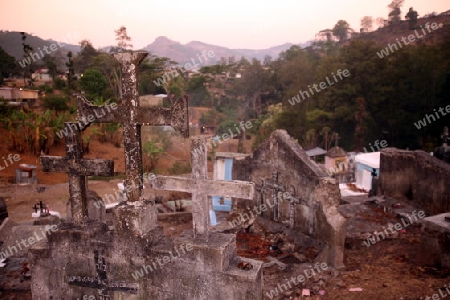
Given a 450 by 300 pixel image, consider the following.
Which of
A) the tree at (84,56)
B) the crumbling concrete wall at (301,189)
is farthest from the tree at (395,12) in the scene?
the crumbling concrete wall at (301,189)

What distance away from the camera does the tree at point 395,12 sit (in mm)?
73500

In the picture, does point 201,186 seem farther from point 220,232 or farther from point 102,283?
point 220,232

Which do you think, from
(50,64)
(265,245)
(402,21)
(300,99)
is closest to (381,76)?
(300,99)

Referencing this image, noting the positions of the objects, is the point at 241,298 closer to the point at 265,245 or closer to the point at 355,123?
the point at 265,245

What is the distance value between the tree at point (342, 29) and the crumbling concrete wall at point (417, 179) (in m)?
85.9

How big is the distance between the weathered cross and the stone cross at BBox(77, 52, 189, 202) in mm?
1020

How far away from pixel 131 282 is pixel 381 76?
30809 millimetres

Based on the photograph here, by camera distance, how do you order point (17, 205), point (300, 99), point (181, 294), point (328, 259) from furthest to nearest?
point (300, 99), point (17, 205), point (328, 259), point (181, 294)

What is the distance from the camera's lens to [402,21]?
7275 cm

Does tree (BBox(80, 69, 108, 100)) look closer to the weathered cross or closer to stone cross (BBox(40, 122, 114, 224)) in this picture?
stone cross (BBox(40, 122, 114, 224))

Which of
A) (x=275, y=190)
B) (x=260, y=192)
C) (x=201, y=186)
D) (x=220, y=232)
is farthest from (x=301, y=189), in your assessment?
(x=201, y=186)

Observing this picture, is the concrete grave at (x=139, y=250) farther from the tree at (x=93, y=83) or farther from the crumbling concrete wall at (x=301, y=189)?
the tree at (x=93, y=83)

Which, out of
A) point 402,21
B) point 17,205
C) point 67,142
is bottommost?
point 17,205

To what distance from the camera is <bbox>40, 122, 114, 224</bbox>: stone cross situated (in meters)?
5.72
